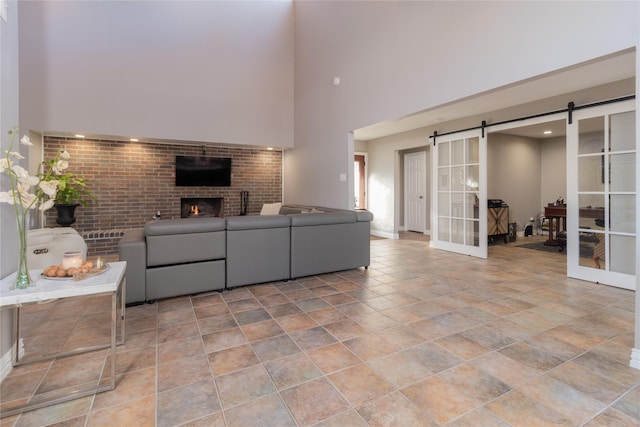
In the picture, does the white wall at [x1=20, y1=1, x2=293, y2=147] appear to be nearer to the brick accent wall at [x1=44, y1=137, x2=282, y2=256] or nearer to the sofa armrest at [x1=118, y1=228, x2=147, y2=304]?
the brick accent wall at [x1=44, y1=137, x2=282, y2=256]

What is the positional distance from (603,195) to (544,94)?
4.54 ft

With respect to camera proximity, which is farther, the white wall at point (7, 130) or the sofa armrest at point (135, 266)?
the sofa armrest at point (135, 266)

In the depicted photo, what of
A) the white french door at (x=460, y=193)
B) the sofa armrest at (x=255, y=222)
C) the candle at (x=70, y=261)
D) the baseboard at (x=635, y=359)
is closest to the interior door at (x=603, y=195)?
the white french door at (x=460, y=193)

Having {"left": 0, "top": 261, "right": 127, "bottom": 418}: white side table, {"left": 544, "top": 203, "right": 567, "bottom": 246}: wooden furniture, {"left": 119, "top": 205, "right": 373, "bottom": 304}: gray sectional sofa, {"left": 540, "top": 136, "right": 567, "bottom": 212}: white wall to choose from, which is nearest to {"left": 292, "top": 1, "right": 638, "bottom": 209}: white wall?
{"left": 119, "top": 205, "right": 373, "bottom": 304}: gray sectional sofa

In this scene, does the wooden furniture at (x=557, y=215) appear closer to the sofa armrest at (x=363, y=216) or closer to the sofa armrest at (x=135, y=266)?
the sofa armrest at (x=363, y=216)

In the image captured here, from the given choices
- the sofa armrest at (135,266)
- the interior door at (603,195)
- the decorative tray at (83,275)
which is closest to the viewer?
the decorative tray at (83,275)

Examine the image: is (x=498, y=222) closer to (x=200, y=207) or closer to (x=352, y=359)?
(x=352, y=359)

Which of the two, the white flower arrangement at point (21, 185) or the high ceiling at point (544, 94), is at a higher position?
the high ceiling at point (544, 94)

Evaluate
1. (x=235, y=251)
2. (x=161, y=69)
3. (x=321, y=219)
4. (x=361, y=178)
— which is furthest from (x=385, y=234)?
(x=161, y=69)

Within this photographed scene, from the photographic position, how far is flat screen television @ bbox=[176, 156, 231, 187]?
6.45 metres

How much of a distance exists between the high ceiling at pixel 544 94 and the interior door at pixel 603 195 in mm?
304

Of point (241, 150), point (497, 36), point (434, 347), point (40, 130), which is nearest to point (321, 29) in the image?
point (241, 150)

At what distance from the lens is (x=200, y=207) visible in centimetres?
683

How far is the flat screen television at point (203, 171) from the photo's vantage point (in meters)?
6.45
